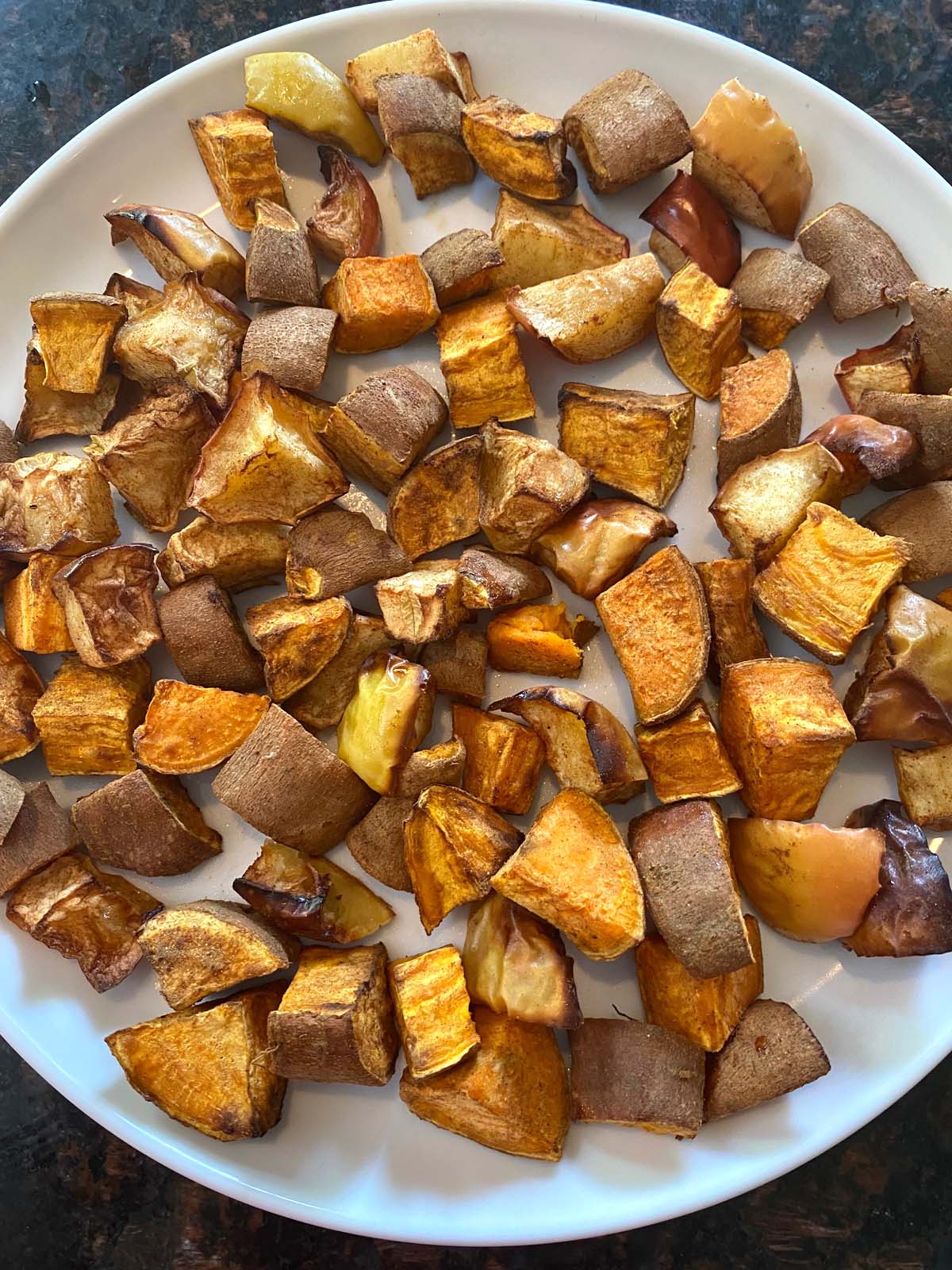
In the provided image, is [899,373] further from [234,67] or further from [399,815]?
[234,67]

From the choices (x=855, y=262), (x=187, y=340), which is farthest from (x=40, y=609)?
(x=855, y=262)

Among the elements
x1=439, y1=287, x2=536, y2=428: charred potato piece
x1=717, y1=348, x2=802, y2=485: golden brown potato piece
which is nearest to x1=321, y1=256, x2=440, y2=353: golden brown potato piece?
x1=439, y1=287, x2=536, y2=428: charred potato piece

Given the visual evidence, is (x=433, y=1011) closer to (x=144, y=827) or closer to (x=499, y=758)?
(x=499, y=758)

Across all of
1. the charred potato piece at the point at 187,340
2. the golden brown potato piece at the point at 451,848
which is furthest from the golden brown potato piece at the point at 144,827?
the charred potato piece at the point at 187,340

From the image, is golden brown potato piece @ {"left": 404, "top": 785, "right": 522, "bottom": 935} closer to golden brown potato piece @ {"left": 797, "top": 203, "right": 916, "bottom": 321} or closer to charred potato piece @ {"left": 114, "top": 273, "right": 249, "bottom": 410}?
charred potato piece @ {"left": 114, "top": 273, "right": 249, "bottom": 410}

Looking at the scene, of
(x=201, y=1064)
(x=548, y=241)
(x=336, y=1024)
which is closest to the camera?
(x=336, y=1024)
